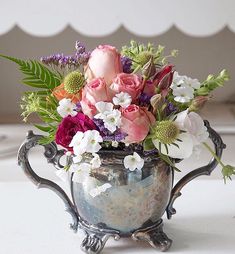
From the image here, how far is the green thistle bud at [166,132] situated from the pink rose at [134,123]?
14mm

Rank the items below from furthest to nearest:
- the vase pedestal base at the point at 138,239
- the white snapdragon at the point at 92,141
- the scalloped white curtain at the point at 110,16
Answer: the scalloped white curtain at the point at 110,16 → the vase pedestal base at the point at 138,239 → the white snapdragon at the point at 92,141

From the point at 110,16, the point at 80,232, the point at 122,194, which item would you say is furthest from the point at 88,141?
the point at 110,16

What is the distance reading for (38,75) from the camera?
836 mm

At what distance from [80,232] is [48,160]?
134 millimetres

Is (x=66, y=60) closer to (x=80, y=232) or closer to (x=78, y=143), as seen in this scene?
(x=78, y=143)

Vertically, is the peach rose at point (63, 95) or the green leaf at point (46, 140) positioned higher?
the peach rose at point (63, 95)

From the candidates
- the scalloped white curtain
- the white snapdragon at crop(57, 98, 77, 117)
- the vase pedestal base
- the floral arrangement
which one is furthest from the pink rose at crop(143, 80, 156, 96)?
the scalloped white curtain

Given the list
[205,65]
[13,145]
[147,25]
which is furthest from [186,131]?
[205,65]

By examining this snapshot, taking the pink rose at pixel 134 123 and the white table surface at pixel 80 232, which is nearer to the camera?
the pink rose at pixel 134 123

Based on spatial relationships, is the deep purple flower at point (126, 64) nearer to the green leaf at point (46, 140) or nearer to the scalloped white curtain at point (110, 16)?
the green leaf at point (46, 140)

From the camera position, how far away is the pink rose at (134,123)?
0.75 m

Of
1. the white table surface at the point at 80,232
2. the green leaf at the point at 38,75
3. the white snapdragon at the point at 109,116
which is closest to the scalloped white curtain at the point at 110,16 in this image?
the white table surface at the point at 80,232

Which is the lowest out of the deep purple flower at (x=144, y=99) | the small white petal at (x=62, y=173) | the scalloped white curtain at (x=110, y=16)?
the scalloped white curtain at (x=110, y=16)

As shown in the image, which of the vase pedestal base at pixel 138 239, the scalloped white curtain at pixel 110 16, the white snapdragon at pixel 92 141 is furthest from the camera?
the scalloped white curtain at pixel 110 16
